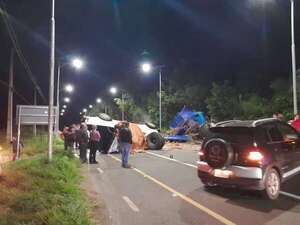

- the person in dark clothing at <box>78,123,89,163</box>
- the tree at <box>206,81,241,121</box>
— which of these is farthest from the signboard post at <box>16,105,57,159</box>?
the tree at <box>206,81,241,121</box>

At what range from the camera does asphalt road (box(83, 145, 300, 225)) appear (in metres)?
7.36

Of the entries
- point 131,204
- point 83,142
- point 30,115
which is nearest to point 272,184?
point 131,204

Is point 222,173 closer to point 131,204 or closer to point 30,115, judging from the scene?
point 131,204

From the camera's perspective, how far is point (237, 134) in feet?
29.8

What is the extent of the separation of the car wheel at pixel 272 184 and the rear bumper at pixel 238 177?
0.24 metres

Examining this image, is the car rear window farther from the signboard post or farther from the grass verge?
the signboard post

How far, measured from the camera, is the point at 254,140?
878 centimetres

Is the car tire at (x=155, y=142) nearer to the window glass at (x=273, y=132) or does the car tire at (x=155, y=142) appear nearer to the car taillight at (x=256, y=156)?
the window glass at (x=273, y=132)

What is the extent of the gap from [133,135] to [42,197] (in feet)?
51.0

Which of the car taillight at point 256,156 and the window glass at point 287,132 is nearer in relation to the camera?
the car taillight at point 256,156

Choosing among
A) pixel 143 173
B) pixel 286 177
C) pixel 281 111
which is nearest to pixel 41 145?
pixel 143 173

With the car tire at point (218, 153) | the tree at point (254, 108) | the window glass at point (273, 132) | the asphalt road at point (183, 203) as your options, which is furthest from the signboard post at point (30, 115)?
the tree at point (254, 108)

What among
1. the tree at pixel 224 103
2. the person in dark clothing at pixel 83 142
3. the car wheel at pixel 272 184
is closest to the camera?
the car wheel at pixel 272 184

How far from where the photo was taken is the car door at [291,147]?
9557mm
